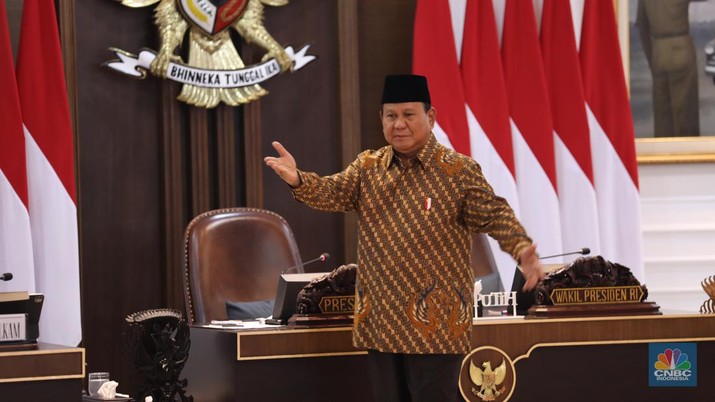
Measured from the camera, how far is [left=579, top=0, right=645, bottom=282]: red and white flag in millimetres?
6188

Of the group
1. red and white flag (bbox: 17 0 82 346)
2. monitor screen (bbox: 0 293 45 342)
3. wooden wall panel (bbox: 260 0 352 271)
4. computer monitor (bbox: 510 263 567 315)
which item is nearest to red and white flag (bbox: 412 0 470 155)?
wooden wall panel (bbox: 260 0 352 271)

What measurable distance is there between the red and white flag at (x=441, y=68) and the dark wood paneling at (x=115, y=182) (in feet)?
4.62

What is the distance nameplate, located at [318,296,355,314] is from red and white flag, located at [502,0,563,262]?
7.72ft

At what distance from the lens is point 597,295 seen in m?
4.12

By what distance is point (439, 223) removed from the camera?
3.38 m

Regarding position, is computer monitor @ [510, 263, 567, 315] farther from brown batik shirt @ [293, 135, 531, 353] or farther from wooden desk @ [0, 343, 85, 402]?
wooden desk @ [0, 343, 85, 402]

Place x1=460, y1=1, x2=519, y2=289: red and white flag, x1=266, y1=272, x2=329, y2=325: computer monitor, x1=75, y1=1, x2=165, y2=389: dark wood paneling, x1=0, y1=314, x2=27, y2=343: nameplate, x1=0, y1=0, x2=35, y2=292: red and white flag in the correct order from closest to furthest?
1. x1=0, y1=314, x2=27, y2=343: nameplate
2. x1=266, y1=272, x2=329, y2=325: computer monitor
3. x1=0, y1=0, x2=35, y2=292: red and white flag
4. x1=75, y1=1, x2=165, y2=389: dark wood paneling
5. x1=460, y1=1, x2=519, y2=289: red and white flag

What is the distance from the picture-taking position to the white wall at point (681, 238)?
641 centimetres

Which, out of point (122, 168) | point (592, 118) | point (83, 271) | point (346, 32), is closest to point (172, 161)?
point (122, 168)

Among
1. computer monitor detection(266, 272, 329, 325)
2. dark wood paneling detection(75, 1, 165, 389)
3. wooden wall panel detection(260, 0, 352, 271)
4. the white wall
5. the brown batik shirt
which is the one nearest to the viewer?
the brown batik shirt

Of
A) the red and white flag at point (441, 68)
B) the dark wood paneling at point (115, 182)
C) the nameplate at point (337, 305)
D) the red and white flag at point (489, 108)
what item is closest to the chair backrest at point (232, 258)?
the dark wood paneling at point (115, 182)

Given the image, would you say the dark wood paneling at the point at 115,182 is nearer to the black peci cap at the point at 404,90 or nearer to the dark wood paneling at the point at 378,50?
the dark wood paneling at the point at 378,50

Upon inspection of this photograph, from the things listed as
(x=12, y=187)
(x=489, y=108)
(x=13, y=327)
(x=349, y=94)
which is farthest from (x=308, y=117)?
(x=13, y=327)

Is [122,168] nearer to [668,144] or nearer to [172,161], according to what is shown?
[172,161]
